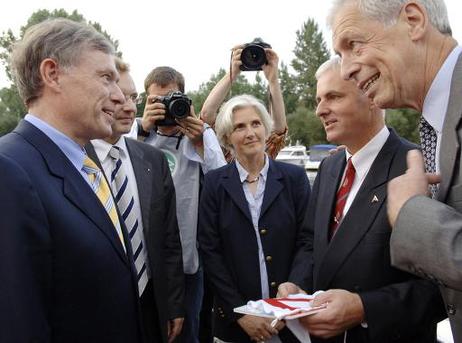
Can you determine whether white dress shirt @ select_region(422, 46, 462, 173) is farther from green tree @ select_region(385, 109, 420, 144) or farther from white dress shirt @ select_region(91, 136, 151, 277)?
green tree @ select_region(385, 109, 420, 144)

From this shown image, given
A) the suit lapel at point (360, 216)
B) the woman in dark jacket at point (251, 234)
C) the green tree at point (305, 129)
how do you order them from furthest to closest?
the green tree at point (305, 129), the woman in dark jacket at point (251, 234), the suit lapel at point (360, 216)

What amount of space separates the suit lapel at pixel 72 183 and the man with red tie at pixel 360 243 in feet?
3.21

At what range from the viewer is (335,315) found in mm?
2070

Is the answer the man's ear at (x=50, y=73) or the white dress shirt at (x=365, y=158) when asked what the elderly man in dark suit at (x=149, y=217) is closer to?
the man's ear at (x=50, y=73)

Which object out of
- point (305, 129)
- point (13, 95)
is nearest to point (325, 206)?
point (13, 95)

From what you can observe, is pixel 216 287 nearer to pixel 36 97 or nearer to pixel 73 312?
pixel 73 312

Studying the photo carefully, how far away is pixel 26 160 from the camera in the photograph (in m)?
1.71

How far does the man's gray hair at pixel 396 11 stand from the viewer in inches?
68.0

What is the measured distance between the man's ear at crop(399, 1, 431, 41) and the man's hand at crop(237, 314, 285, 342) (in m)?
1.85

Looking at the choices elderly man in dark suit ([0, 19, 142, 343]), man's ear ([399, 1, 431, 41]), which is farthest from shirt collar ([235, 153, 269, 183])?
man's ear ([399, 1, 431, 41])

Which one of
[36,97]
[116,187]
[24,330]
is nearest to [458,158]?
[24,330]

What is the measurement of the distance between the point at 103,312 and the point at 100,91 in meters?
0.95

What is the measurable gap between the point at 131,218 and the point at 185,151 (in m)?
0.93

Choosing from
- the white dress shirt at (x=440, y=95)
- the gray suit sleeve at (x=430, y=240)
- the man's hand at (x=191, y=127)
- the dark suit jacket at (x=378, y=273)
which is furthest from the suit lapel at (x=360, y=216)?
the man's hand at (x=191, y=127)
